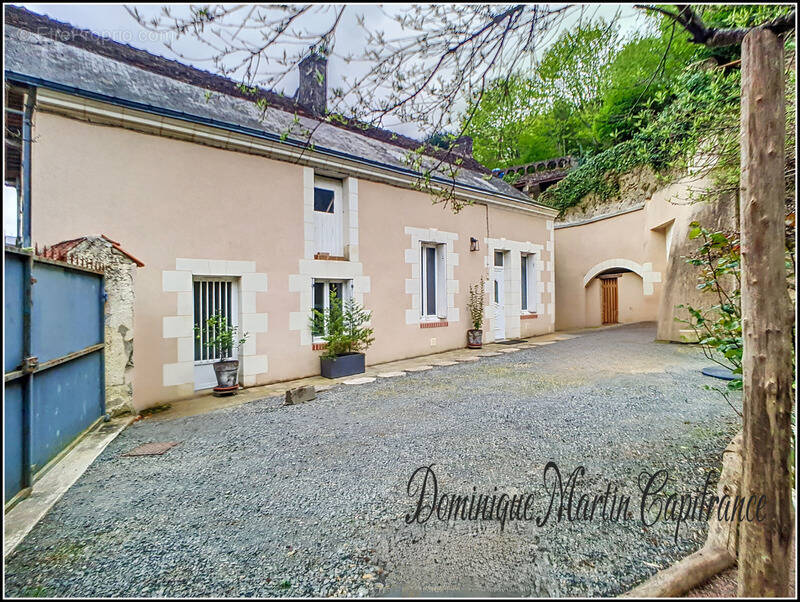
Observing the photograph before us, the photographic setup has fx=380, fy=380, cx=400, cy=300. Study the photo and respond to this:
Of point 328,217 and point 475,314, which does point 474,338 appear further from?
point 328,217

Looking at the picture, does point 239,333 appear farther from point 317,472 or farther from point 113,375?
point 317,472

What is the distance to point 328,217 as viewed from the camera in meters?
6.88

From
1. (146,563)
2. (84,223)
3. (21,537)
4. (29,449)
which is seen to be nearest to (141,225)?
(84,223)

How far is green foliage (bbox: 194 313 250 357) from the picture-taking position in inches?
208

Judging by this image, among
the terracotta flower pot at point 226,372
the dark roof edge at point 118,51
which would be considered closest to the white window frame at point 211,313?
the terracotta flower pot at point 226,372

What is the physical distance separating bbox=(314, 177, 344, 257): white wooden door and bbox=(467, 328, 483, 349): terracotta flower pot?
366cm

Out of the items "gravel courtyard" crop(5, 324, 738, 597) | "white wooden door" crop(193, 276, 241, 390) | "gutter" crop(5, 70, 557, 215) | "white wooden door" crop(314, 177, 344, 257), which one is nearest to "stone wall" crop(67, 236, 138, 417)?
"gravel courtyard" crop(5, 324, 738, 597)

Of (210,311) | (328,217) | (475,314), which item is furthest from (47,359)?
(475,314)

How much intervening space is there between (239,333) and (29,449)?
3.21 metres

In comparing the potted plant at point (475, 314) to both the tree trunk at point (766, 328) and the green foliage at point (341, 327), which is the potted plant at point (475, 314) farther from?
the tree trunk at point (766, 328)

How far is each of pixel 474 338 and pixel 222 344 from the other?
546 cm

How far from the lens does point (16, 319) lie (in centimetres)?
246

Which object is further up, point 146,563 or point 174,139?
point 174,139

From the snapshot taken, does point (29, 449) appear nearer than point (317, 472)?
Yes
